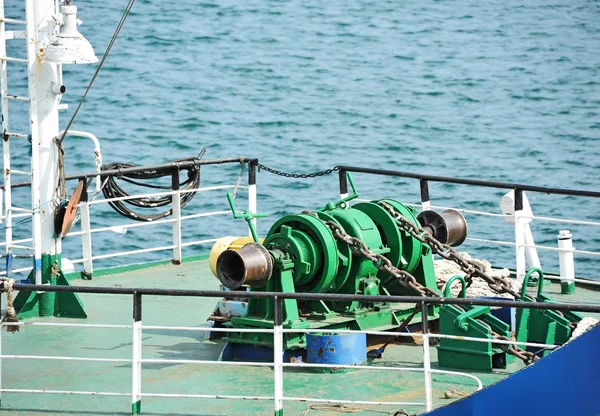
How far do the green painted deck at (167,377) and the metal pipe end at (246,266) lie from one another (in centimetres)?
74

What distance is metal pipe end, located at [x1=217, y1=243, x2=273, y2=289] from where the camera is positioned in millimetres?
11180

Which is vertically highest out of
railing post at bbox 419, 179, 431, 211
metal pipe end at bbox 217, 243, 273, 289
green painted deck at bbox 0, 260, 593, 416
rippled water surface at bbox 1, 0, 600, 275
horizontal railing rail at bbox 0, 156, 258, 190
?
rippled water surface at bbox 1, 0, 600, 275

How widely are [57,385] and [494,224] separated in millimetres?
17057

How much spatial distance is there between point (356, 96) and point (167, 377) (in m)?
26.8

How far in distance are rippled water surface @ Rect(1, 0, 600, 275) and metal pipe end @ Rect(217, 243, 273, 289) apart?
1368 centimetres

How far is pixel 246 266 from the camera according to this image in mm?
11133

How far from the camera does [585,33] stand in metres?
44.2

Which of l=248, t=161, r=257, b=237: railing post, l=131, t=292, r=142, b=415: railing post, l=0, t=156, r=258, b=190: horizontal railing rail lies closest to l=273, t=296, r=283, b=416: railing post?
l=131, t=292, r=142, b=415: railing post

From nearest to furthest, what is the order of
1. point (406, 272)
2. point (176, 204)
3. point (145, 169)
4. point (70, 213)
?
point (406, 272) < point (70, 213) < point (145, 169) < point (176, 204)

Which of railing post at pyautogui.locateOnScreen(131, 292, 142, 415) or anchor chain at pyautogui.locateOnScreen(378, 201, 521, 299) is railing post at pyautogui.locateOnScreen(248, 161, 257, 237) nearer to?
anchor chain at pyautogui.locateOnScreen(378, 201, 521, 299)

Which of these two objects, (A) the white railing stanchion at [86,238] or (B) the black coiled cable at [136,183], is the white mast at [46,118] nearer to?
(A) the white railing stanchion at [86,238]

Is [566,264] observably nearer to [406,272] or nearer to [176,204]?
[406,272]

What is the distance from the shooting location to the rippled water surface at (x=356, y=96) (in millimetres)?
29484

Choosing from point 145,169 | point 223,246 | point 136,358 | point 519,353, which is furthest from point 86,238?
point 519,353
